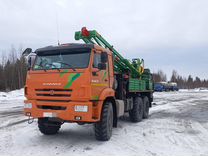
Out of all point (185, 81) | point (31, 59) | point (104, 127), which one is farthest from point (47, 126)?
point (185, 81)

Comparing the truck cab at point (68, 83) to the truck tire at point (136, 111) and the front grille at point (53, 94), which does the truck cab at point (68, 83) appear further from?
the truck tire at point (136, 111)

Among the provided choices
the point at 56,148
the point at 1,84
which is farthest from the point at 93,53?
the point at 1,84

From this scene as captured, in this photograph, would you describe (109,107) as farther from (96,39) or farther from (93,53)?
(96,39)

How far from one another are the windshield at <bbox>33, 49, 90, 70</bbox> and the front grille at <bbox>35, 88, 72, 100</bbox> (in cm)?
66

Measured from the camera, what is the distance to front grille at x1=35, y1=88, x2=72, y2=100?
744 cm

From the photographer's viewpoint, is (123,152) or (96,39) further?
(96,39)

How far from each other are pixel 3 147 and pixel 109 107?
3.12 meters

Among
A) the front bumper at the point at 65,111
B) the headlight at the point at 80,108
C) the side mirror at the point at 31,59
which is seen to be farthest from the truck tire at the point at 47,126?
the side mirror at the point at 31,59

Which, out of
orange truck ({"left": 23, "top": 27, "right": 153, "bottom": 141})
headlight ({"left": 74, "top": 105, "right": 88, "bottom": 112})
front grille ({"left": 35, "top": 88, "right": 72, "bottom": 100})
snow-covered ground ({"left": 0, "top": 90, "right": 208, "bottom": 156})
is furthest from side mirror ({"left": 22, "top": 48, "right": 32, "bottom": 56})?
snow-covered ground ({"left": 0, "top": 90, "right": 208, "bottom": 156})

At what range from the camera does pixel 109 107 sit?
8.35 m

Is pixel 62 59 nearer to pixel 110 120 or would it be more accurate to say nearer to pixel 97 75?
pixel 97 75

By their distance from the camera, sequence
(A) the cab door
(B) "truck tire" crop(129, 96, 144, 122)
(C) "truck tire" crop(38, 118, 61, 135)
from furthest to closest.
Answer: (B) "truck tire" crop(129, 96, 144, 122)
(C) "truck tire" crop(38, 118, 61, 135)
(A) the cab door

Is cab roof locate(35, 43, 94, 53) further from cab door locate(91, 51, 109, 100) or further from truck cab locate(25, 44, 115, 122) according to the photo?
cab door locate(91, 51, 109, 100)

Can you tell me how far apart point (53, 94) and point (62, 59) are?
105 centimetres
